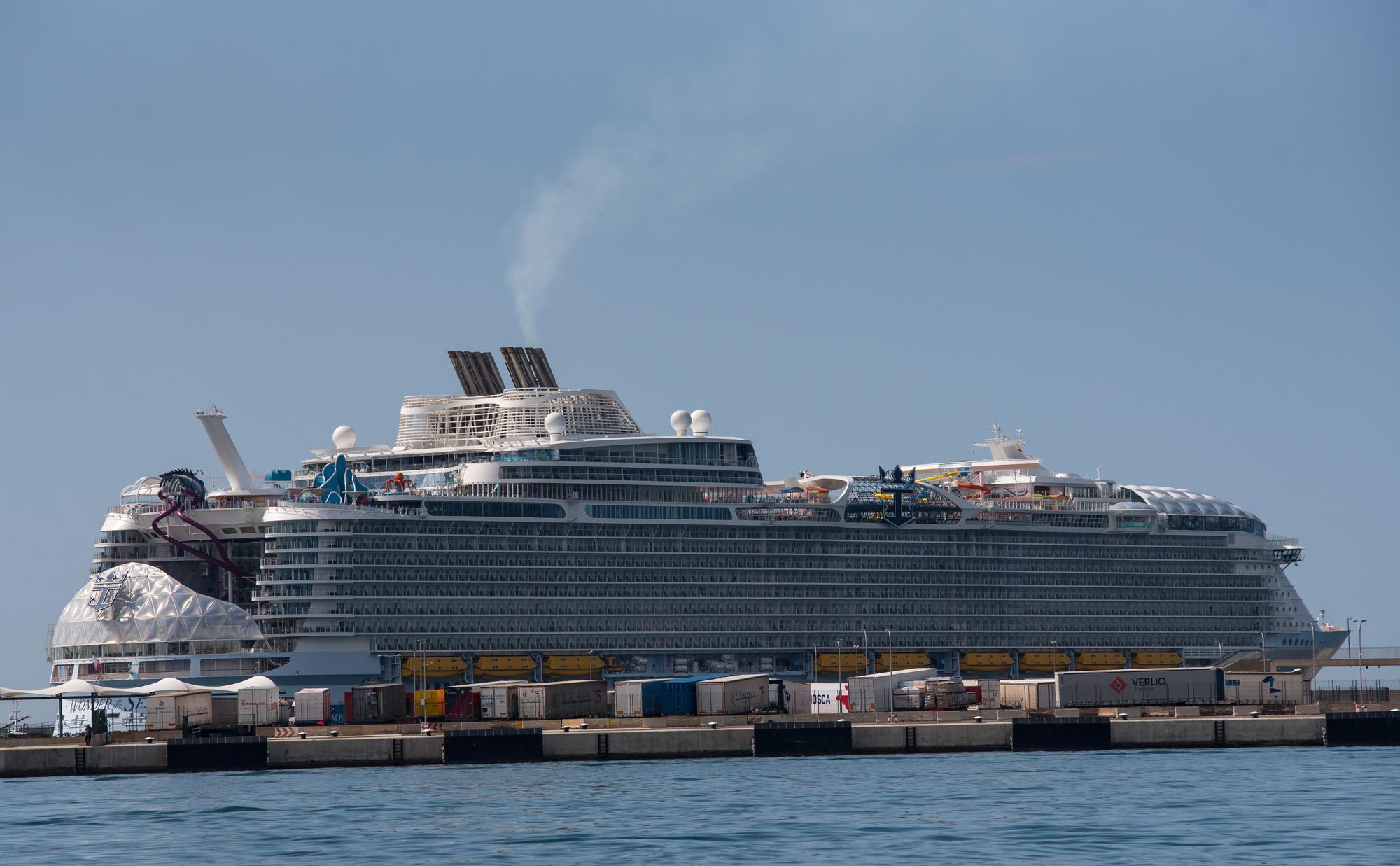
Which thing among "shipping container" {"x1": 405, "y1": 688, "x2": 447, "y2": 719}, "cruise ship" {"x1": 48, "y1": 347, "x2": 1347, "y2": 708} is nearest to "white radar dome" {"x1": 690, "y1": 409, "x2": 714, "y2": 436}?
"cruise ship" {"x1": 48, "y1": 347, "x2": 1347, "y2": 708}

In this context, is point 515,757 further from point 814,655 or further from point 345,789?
point 814,655

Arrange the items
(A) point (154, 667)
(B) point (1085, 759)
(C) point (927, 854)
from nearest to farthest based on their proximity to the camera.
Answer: (C) point (927, 854) → (B) point (1085, 759) → (A) point (154, 667)

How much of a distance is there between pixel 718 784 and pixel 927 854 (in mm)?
22662

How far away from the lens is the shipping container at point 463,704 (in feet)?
403

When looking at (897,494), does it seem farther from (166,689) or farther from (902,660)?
(166,689)

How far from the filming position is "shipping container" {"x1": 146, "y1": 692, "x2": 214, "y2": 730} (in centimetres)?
11825

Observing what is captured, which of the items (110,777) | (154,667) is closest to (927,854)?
(110,777)

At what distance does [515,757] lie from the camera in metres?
108

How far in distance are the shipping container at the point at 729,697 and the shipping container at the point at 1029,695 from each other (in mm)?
14291

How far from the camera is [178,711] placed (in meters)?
119

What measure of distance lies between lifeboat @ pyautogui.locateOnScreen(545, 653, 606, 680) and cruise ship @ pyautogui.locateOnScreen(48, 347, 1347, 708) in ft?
0.48

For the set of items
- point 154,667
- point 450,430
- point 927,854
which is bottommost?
point 927,854

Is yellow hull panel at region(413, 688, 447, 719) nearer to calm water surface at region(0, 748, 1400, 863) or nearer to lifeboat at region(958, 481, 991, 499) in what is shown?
calm water surface at region(0, 748, 1400, 863)

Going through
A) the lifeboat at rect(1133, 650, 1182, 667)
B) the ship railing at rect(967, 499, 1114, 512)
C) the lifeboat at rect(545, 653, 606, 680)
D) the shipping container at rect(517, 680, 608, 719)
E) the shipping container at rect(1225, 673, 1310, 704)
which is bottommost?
the shipping container at rect(1225, 673, 1310, 704)
